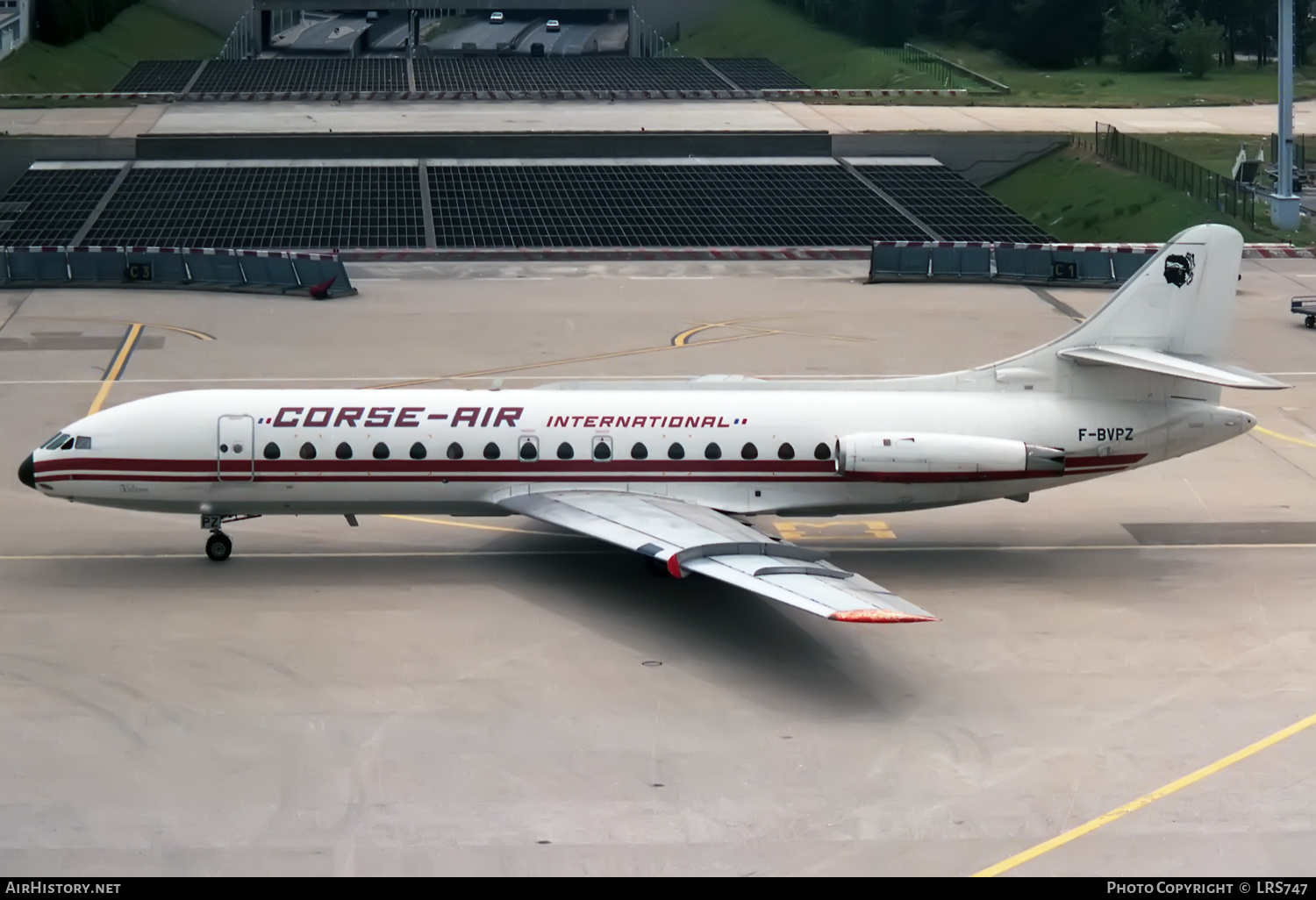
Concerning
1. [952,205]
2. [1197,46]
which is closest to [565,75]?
[1197,46]

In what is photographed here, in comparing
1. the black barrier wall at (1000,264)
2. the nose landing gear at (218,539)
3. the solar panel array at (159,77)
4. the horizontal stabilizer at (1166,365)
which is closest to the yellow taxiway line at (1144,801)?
the horizontal stabilizer at (1166,365)

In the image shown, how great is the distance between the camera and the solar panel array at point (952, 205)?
6888 centimetres

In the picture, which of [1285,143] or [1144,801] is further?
[1285,143]

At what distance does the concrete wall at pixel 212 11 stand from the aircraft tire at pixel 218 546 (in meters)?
118

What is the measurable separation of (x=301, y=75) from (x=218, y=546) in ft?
285

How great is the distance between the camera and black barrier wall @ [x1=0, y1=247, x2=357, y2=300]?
59344 millimetres

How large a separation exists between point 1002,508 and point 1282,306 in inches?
1033

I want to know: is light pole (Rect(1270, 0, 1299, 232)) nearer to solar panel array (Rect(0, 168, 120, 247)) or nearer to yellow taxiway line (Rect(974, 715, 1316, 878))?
yellow taxiway line (Rect(974, 715, 1316, 878))

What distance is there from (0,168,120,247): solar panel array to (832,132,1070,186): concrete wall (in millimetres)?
33254

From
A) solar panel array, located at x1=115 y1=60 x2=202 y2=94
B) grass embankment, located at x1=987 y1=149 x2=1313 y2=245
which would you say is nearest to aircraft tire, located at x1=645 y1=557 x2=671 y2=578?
grass embankment, located at x1=987 y1=149 x2=1313 y2=245

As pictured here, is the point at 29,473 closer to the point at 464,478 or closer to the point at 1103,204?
the point at 464,478

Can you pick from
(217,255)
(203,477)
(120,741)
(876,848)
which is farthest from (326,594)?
(217,255)

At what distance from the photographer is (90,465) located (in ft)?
101

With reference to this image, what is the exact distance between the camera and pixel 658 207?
7119cm
